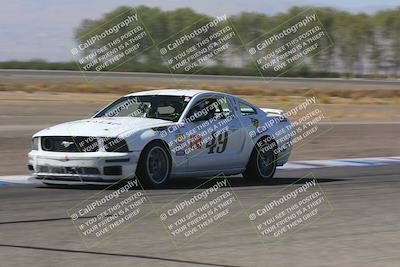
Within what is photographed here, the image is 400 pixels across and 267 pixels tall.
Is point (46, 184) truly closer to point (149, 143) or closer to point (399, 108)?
point (149, 143)

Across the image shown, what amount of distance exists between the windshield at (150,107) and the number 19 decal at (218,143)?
24.3 inches

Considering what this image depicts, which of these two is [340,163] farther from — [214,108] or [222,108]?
[214,108]

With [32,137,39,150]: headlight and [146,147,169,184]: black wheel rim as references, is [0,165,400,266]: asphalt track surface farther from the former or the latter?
[32,137,39,150]: headlight

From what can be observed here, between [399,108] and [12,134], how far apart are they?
2374cm

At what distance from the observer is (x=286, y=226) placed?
28.3 ft

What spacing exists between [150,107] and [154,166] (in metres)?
1.08

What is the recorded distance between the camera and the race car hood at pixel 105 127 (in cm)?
1078

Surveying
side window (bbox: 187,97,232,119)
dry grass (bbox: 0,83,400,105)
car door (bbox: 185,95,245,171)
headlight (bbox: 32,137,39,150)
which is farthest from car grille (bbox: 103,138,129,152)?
dry grass (bbox: 0,83,400,105)

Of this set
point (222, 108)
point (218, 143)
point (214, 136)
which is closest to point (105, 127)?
point (214, 136)

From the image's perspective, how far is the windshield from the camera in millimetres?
11688

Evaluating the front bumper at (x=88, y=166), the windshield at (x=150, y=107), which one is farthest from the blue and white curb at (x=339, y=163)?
the front bumper at (x=88, y=166)

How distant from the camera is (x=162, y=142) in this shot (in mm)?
11109

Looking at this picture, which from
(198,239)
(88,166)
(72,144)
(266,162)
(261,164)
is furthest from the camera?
(266,162)

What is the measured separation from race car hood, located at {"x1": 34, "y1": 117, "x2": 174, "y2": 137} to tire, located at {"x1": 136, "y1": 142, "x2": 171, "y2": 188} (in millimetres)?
310
